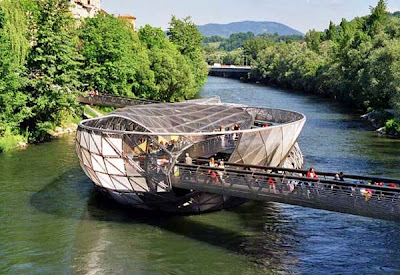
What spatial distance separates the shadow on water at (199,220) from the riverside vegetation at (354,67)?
30.7 metres

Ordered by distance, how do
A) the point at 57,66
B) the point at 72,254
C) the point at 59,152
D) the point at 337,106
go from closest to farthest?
the point at 72,254
the point at 59,152
the point at 57,66
the point at 337,106

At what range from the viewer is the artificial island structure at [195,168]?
2325cm

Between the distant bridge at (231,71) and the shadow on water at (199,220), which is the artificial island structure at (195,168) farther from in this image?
the distant bridge at (231,71)

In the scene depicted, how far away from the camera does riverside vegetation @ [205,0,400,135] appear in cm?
6112

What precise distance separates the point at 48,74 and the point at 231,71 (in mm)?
136749

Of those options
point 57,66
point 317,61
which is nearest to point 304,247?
point 57,66

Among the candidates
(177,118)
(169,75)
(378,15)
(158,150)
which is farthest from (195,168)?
(378,15)

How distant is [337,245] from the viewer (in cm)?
2433

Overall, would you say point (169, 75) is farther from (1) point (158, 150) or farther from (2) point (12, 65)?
(1) point (158, 150)

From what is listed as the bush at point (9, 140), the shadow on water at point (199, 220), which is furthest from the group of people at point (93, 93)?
the shadow on water at point (199, 220)

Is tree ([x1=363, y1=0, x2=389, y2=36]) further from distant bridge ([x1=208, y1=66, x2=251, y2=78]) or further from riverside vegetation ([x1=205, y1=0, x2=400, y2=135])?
distant bridge ([x1=208, y1=66, x2=251, y2=78])

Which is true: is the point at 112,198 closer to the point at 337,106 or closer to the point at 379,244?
the point at 379,244

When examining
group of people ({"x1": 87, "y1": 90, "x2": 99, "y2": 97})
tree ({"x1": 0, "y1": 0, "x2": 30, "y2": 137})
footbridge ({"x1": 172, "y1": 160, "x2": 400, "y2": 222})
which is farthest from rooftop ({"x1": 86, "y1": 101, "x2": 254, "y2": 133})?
group of people ({"x1": 87, "y1": 90, "x2": 99, "y2": 97})

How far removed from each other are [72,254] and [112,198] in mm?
6853
